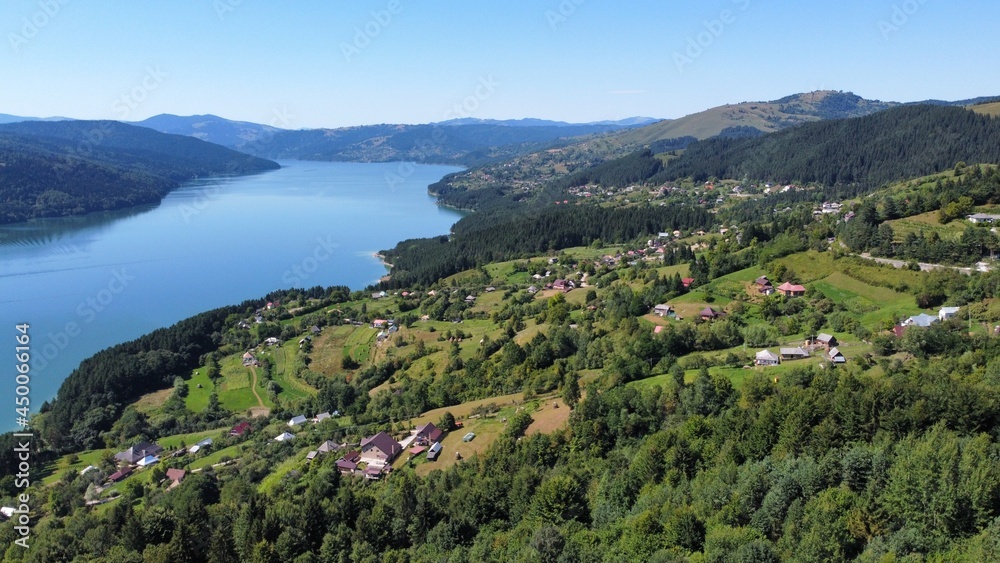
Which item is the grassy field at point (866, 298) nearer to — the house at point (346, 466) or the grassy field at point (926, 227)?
the grassy field at point (926, 227)

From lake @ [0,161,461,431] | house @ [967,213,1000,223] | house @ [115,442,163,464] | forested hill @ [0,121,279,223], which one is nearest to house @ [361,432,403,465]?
house @ [115,442,163,464]

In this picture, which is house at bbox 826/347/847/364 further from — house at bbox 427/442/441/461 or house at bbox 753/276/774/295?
house at bbox 427/442/441/461

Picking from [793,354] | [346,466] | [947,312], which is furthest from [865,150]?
[346,466]

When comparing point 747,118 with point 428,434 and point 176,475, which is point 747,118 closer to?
point 428,434

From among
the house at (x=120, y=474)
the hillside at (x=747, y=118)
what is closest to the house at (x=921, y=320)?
the house at (x=120, y=474)

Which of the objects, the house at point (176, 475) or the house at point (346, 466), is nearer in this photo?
the house at point (346, 466)

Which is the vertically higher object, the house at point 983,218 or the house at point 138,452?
the house at point 983,218
